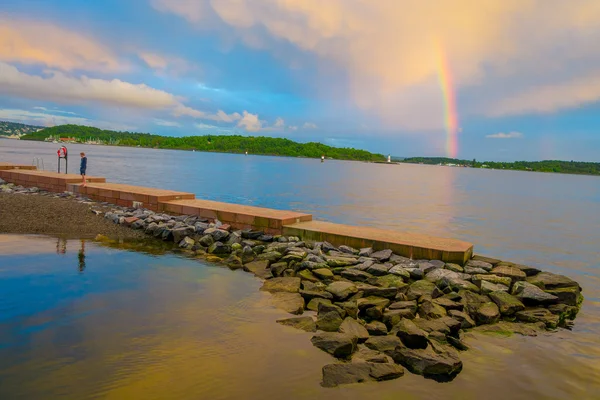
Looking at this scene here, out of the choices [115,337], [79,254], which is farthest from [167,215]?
[115,337]

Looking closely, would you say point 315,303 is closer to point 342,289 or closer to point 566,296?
point 342,289

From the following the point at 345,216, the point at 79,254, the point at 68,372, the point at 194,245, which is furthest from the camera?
the point at 345,216

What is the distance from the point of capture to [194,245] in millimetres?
12227

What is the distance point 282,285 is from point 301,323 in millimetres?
1937

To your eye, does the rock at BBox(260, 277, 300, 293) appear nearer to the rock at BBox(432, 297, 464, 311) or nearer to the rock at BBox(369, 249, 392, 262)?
the rock at BBox(369, 249, 392, 262)

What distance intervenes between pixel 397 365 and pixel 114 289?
5428 millimetres

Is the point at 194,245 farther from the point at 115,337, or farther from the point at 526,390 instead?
the point at 526,390

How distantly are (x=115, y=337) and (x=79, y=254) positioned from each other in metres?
5.15

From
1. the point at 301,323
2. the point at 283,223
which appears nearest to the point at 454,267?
the point at 301,323

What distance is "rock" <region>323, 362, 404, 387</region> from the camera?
5430 mm

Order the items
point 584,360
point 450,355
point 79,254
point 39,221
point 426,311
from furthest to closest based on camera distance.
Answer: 1. point 39,221
2. point 79,254
3. point 426,311
4. point 584,360
5. point 450,355

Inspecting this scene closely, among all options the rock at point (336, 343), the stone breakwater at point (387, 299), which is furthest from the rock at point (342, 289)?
A: the rock at point (336, 343)

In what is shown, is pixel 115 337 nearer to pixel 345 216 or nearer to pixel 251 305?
pixel 251 305

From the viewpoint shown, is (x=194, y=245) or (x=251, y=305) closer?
(x=251, y=305)
